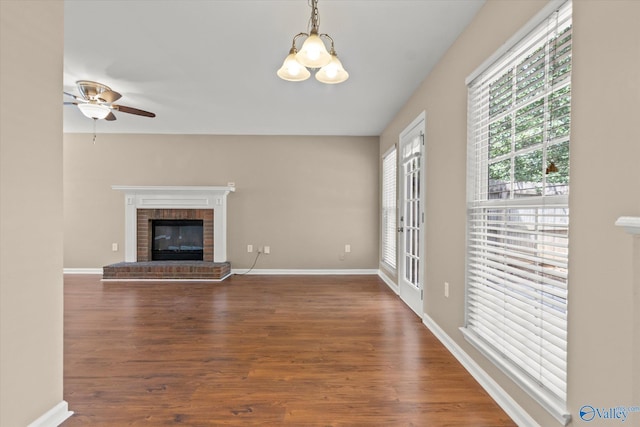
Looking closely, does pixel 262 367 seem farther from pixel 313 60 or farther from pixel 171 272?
pixel 171 272

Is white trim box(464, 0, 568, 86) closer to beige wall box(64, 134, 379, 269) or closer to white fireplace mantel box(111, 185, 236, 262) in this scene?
beige wall box(64, 134, 379, 269)

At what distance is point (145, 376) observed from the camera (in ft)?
6.85

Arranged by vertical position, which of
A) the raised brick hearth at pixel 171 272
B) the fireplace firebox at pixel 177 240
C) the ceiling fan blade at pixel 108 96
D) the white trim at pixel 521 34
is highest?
the ceiling fan blade at pixel 108 96

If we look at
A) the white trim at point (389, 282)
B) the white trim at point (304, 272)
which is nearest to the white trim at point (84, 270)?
the white trim at point (304, 272)

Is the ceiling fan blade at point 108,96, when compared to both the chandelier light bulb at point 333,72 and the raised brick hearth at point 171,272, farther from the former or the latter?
the raised brick hearth at point 171,272

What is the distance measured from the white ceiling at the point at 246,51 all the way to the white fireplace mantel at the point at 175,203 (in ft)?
4.55

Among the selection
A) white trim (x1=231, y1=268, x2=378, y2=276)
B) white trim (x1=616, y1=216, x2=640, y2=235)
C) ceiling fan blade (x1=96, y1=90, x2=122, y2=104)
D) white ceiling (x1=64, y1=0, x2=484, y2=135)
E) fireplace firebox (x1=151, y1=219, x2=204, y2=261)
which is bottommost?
white trim (x1=231, y1=268, x2=378, y2=276)

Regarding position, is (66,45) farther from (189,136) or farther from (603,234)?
(603,234)

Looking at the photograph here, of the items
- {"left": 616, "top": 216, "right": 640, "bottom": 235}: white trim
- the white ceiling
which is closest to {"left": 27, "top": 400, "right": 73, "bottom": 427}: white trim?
the white ceiling

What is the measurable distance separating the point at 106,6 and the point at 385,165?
4.01 m

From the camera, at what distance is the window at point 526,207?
138 cm

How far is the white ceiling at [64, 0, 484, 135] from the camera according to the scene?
2.11 m

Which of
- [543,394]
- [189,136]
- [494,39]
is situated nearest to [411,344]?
[543,394]

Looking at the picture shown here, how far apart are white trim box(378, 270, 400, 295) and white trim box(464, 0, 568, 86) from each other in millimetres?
2957
